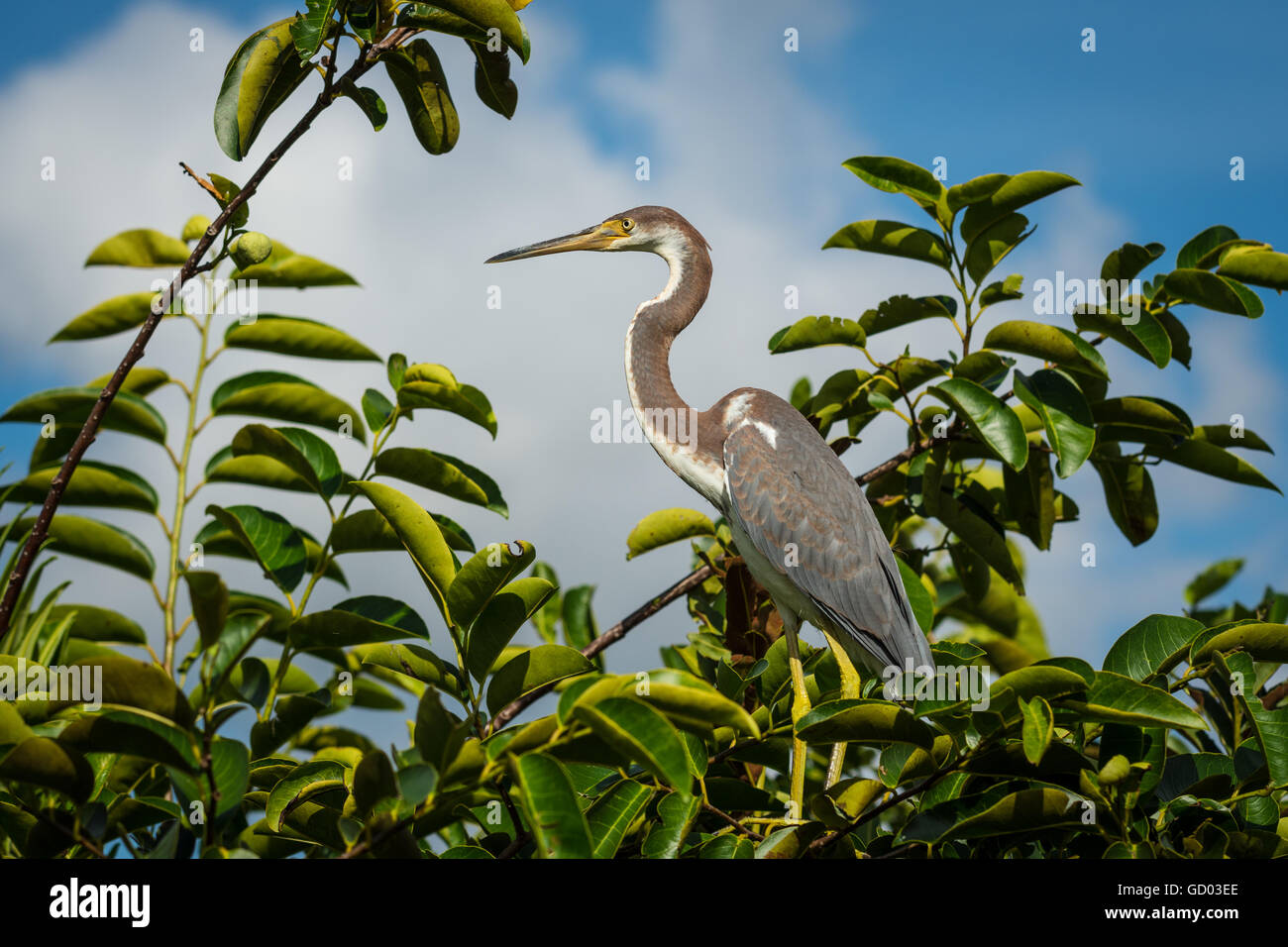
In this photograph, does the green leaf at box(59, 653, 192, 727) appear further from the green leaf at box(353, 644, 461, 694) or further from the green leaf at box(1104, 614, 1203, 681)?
the green leaf at box(1104, 614, 1203, 681)

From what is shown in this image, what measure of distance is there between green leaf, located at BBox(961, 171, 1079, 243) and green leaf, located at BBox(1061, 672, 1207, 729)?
1960 millimetres

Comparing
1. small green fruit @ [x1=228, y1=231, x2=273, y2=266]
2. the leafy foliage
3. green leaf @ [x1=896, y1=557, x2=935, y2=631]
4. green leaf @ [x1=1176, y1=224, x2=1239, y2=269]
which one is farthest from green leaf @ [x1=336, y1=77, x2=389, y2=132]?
green leaf @ [x1=1176, y1=224, x2=1239, y2=269]

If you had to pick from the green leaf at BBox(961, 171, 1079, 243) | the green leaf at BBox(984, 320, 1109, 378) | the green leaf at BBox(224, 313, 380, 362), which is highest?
the green leaf at BBox(961, 171, 1079, 243)

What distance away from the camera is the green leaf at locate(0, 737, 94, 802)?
1540 mm

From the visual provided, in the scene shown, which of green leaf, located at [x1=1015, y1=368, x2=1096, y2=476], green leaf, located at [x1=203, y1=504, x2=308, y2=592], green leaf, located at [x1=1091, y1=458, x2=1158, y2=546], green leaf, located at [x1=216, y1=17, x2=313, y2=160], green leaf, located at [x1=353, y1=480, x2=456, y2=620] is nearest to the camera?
green leaf, located at [x1=353, y1=480, x2=456, y2=620]

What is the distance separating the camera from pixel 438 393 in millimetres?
2963

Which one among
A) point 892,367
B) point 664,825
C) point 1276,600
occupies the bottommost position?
point 664,825

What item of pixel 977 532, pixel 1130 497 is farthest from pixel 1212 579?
pixel 977 532

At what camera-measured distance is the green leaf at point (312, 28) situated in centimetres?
234

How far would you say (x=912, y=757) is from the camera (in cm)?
217
